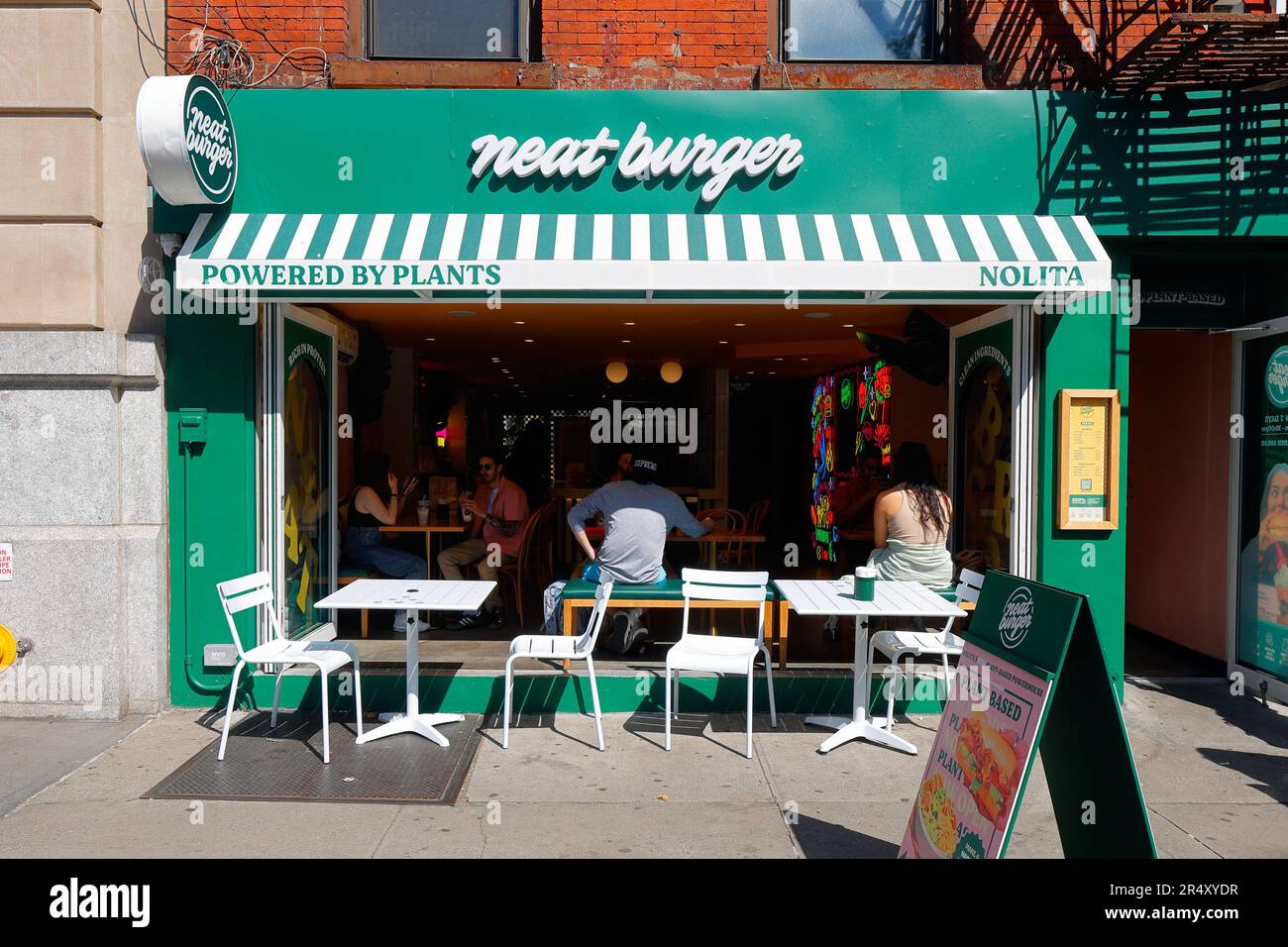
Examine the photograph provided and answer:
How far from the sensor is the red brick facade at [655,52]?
6594 mm

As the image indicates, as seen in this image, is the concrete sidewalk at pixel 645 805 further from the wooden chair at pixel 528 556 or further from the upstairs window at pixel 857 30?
the upstairs window at pixel 857 30

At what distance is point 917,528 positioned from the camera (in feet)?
21.4

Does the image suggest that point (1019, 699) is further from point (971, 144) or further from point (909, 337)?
point (909, 337)

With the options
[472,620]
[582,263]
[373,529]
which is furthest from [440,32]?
[472,620]

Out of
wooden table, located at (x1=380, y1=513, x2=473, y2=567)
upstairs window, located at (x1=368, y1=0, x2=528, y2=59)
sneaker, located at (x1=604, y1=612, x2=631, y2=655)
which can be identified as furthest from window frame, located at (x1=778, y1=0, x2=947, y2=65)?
wooden table, located at (x1=380, y1=513, x2=473, y2=567)

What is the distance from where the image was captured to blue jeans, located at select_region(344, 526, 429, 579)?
8.33 meters

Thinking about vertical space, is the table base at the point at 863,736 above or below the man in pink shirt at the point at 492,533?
below

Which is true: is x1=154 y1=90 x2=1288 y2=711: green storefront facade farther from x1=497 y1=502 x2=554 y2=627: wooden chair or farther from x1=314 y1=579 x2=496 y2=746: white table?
x1=497 y1=502 x2=554 y2=627: wooden chair

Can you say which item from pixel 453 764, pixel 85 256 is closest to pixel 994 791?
pixel 453 764

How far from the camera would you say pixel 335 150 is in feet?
20.8

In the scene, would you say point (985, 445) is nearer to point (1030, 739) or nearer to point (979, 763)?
point (979, 763)

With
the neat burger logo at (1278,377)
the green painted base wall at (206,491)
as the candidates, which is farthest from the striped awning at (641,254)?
the neat burger logo at (1278,377)

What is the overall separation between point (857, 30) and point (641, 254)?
8.44 feet

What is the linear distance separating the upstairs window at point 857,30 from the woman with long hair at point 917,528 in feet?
9.47
